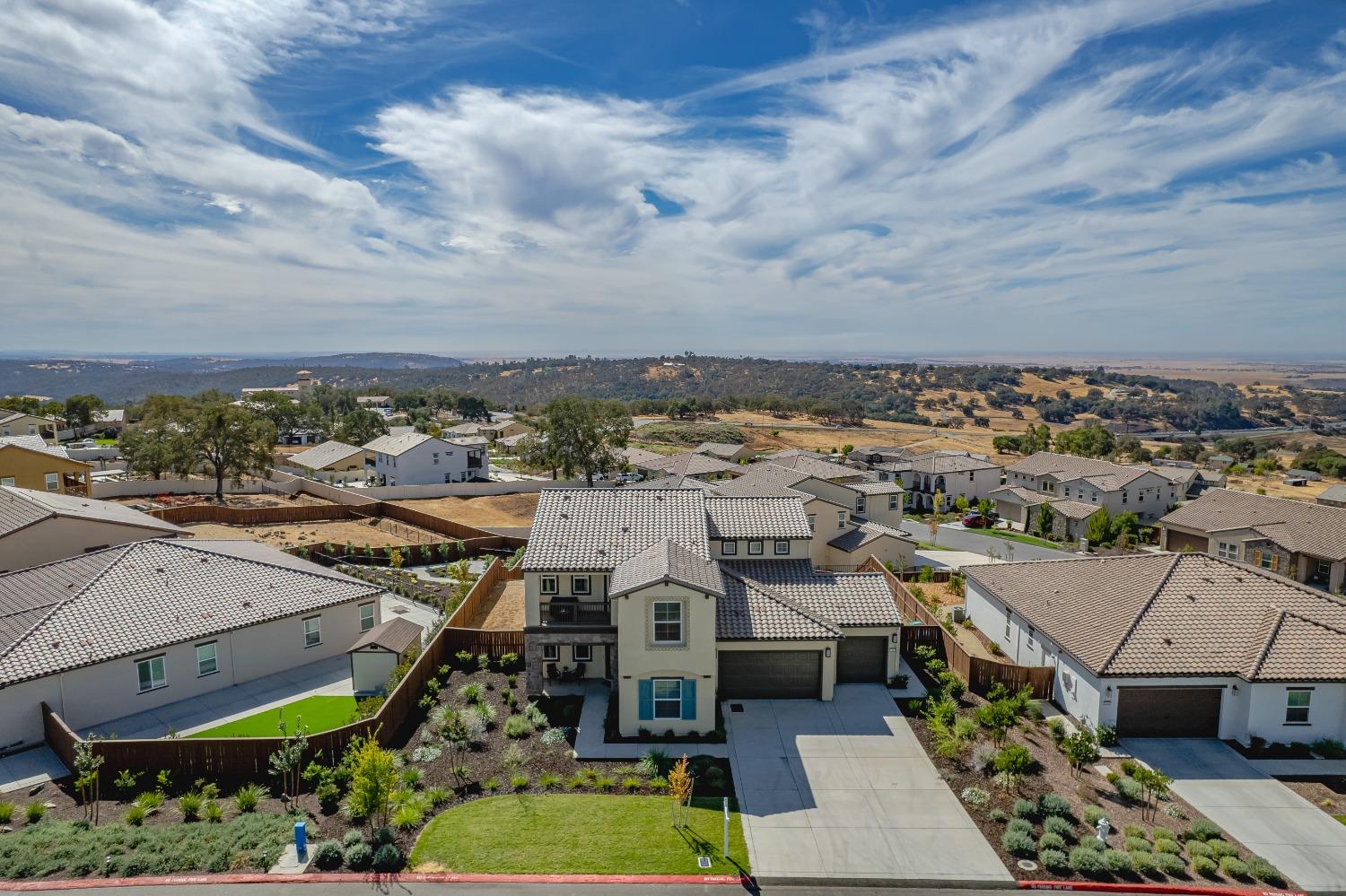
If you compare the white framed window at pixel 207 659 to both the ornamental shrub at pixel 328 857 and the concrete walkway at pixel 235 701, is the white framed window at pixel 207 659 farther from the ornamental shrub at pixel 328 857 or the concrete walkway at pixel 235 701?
the ornamental shrub at pixel 328 857

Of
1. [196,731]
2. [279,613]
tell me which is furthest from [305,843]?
[279,613]

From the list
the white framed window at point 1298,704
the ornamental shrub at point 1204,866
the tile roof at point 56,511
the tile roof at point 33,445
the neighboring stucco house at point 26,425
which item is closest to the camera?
the ornamental shrub at point 1204,866

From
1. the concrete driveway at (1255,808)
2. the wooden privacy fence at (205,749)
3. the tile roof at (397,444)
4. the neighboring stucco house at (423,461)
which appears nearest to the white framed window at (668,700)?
the wooden privacy fence at (205,749)

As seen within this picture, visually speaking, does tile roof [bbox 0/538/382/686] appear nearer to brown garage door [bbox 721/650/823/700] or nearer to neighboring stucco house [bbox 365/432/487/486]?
brown garage door [bbox 721/650/823/700]

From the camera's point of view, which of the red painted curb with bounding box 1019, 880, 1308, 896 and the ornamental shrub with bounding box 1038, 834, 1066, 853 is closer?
the red painted curb with bounding box 1019, 880, 1308, 896

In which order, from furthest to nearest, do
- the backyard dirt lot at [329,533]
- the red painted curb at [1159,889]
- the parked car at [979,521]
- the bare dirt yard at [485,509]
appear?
the parked car at [979,521]
the bare dirt yard at [485,509]
the backyard dirt lot at [329,533]
the red painted curb at [1159,889]

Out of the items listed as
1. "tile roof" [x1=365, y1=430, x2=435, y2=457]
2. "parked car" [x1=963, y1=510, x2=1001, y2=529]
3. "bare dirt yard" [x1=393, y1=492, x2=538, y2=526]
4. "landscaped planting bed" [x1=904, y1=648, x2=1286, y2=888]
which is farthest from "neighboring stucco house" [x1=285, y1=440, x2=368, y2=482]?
"landscaped planting bed" [x1=904, y1=648, x2=1286, y2=888]
